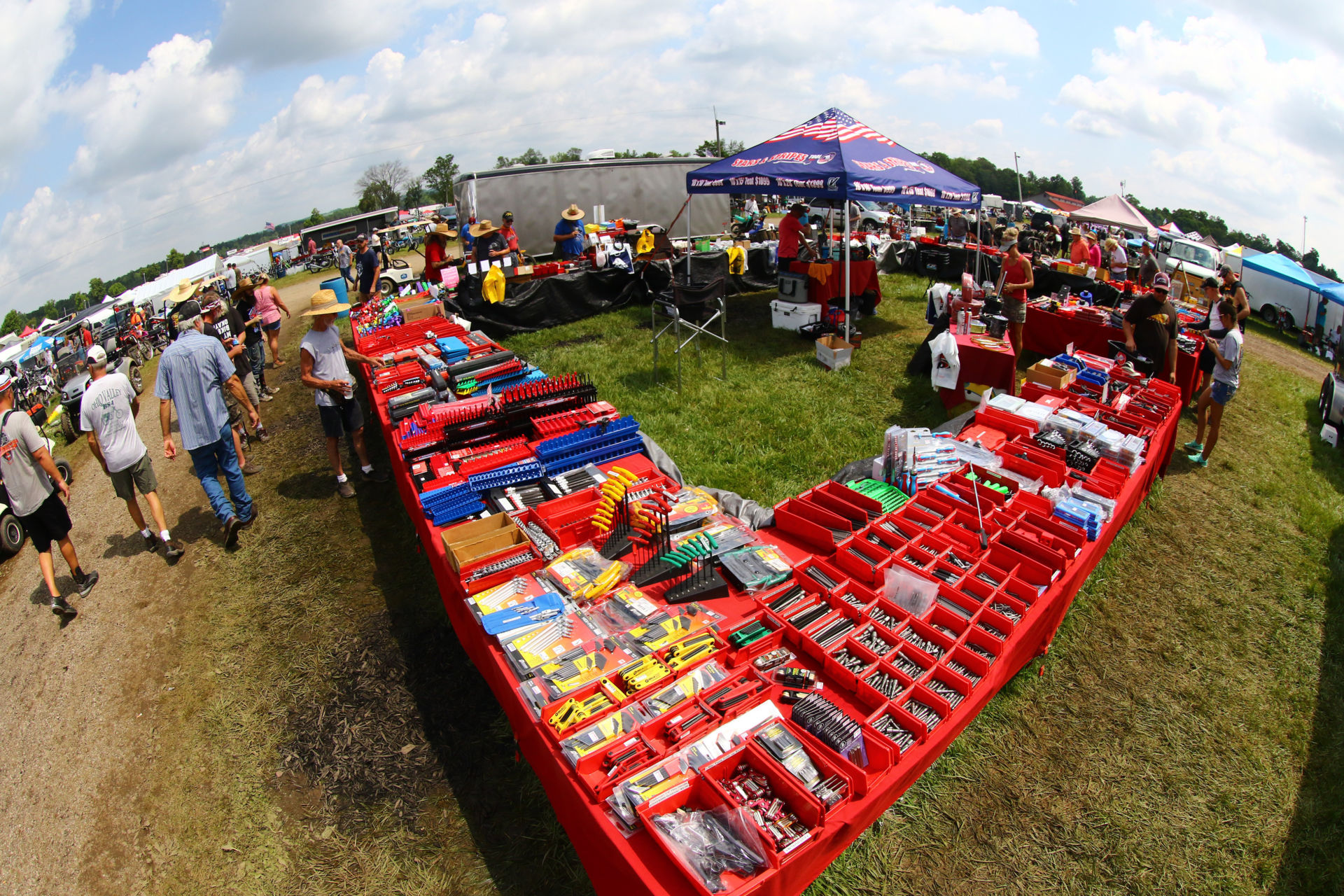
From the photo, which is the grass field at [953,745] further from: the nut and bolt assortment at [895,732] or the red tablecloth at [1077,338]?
the red tablecloth at [1077,338]

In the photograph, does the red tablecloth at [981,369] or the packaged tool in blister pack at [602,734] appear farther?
the red tablecloth at [981,369]

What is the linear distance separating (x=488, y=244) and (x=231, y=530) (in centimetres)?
767

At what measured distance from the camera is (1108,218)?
61.4 ft

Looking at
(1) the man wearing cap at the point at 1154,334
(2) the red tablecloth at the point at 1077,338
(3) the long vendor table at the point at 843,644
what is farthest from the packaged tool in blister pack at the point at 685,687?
(2) the red tablecloth at the point at 1077,338

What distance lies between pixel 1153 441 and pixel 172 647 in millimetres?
7822

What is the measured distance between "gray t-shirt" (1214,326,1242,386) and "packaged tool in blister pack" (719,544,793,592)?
5632 millimetres

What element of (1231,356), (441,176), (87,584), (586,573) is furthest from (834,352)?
(441,176)

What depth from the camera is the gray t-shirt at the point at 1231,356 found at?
19.6 feet

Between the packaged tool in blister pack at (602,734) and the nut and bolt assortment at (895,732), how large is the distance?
→ 935 mm

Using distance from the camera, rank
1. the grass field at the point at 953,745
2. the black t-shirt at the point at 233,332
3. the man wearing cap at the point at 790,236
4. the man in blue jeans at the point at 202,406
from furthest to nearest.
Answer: the man wearing cap at the point at 790,236
the black t-shirt at the point at 233,332
the man in blue jeans at the point at 202,406
the grass field at the point at 953,745

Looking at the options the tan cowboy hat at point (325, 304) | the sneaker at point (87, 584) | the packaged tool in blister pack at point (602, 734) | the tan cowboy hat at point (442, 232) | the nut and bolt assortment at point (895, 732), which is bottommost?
the sneaker at point (87, 584)

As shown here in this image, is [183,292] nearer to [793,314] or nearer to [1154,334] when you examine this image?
[793,314]

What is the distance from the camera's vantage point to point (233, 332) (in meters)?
8.29

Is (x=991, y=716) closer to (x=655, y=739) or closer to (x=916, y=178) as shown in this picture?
(x=655, y=739)
